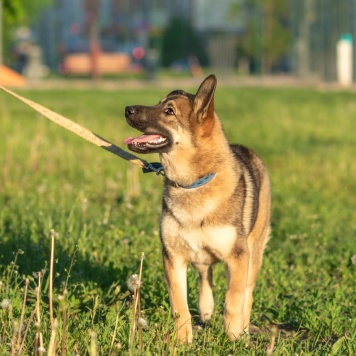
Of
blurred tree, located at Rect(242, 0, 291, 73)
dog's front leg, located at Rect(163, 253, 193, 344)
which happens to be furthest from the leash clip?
blurred tree, located at Rect(242, 0, 291, 73)

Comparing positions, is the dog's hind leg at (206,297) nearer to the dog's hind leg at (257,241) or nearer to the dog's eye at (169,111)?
the dog's hind leg at (257,241)

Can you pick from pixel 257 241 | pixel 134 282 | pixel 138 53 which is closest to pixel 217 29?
pixel 138 53

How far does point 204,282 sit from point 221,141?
2.87 ft

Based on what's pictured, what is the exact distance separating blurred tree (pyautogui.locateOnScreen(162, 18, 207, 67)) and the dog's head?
63.8m

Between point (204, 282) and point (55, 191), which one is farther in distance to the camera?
point (55, 191)

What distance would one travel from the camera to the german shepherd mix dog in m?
5.53

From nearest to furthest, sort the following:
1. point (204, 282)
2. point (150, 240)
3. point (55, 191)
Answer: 1. point (204, 282)
2. point (150, 240)
3. point (55, 191)

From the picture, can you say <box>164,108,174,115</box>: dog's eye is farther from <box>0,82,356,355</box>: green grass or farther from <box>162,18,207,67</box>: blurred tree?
<box>162,18,207,67</box>: blurred tree

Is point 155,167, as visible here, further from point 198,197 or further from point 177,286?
point 177,286

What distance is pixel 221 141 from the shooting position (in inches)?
228

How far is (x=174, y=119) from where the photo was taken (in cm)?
573

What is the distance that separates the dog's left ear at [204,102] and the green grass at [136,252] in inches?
42.1

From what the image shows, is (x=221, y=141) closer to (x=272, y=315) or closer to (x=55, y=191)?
(x=272, y=315)

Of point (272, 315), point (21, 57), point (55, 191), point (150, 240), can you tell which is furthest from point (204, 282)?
point (21, 57)
